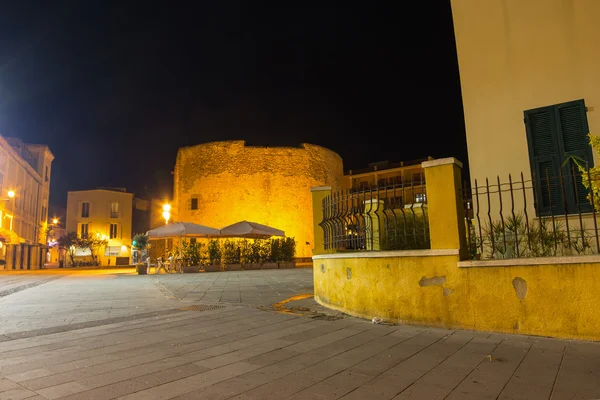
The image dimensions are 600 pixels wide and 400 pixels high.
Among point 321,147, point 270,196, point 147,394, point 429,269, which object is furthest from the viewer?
point 321,147

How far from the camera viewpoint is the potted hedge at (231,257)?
1986 centimetres

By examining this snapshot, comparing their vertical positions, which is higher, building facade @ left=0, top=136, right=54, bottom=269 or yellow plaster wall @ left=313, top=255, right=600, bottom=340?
building facade @ left=0, top=136, right=54, bottom=269

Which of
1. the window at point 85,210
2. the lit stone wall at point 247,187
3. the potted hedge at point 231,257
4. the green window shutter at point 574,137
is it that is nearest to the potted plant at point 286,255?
the potted hedge at point 231,257

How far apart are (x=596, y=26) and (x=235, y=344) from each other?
20.9ft

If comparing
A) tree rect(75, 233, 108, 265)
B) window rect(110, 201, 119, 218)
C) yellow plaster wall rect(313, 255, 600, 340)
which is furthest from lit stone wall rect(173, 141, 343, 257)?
yellow plaster wall rect(313, 255, 600, 340)

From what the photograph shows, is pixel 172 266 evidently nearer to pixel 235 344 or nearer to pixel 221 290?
pixel 221 290

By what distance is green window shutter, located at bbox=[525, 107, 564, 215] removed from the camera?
18.6 ft

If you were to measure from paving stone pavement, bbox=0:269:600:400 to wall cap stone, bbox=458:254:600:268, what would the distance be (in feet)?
2.35

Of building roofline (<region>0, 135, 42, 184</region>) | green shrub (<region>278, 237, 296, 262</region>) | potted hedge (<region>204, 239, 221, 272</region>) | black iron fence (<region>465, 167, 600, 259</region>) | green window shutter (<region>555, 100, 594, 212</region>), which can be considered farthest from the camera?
building roofline (<region>0, 135, 42, 184</region>)

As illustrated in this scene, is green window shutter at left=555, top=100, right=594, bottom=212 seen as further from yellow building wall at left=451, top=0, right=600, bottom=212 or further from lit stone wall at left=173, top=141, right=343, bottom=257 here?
lit stone wall at left=173, top=141, right=343, bottom=257

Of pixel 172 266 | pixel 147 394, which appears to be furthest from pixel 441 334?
pixel 172 266

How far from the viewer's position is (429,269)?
4.68 metres

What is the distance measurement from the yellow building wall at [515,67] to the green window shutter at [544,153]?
0.42ft

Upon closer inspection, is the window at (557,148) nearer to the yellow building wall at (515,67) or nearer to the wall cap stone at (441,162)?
the yellow building wall at (515,67)
